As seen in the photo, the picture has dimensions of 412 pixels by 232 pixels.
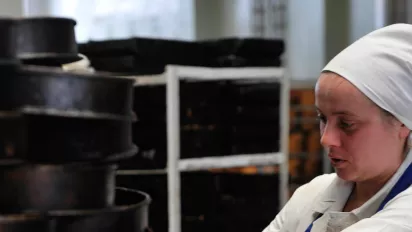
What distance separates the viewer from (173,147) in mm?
2119

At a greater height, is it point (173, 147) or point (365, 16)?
point (365, 16)

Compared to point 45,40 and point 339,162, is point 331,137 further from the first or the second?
point 45,40

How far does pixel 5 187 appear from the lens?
28.9 inches

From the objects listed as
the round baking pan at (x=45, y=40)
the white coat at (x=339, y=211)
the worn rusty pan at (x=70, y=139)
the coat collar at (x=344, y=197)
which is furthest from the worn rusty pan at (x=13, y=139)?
the coat collar at (x=344, y=197)

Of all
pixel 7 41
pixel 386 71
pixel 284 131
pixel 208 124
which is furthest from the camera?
pixel 284 131

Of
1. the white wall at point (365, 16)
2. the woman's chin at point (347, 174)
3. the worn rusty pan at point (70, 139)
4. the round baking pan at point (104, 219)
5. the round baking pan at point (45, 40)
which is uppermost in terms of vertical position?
the white wall at point (365, 16)

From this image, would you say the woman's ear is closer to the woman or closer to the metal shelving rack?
the woman

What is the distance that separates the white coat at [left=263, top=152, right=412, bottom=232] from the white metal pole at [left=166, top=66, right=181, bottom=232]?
814 millimetres

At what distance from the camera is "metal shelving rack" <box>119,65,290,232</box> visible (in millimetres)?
2109

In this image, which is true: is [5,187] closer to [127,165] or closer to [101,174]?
[101,174]

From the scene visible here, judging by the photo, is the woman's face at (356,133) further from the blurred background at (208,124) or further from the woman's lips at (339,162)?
the blurred background at (208,124)

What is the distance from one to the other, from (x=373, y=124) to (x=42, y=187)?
2.06 feet

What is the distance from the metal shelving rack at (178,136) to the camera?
2.11 m

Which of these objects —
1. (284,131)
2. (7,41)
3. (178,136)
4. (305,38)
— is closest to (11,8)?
(178,136)
